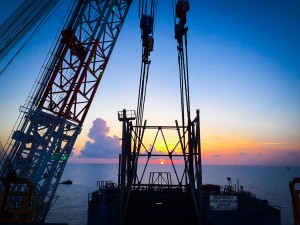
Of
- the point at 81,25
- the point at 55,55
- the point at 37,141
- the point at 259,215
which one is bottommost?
the point at 259,215

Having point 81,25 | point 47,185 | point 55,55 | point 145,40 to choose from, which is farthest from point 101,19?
point 47,185

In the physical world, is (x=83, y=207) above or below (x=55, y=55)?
below

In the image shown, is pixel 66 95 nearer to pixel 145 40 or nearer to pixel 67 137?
pixel 67 137

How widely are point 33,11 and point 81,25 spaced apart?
6796mm

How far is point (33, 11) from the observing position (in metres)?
14.9

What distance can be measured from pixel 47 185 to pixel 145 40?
616 inches

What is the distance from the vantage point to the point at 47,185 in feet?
64.9

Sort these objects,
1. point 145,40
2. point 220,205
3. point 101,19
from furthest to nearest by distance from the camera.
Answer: point 220,205 < point 101,19 < point 145,40

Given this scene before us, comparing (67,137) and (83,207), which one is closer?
(67,137)

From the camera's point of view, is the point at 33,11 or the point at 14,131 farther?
the point at 14,131

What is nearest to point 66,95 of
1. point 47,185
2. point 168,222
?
point 47,185

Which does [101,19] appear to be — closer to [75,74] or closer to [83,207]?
[75,74]

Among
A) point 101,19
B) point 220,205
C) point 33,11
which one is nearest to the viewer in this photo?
point 33,11

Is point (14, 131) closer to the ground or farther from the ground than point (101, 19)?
closer to the ground
